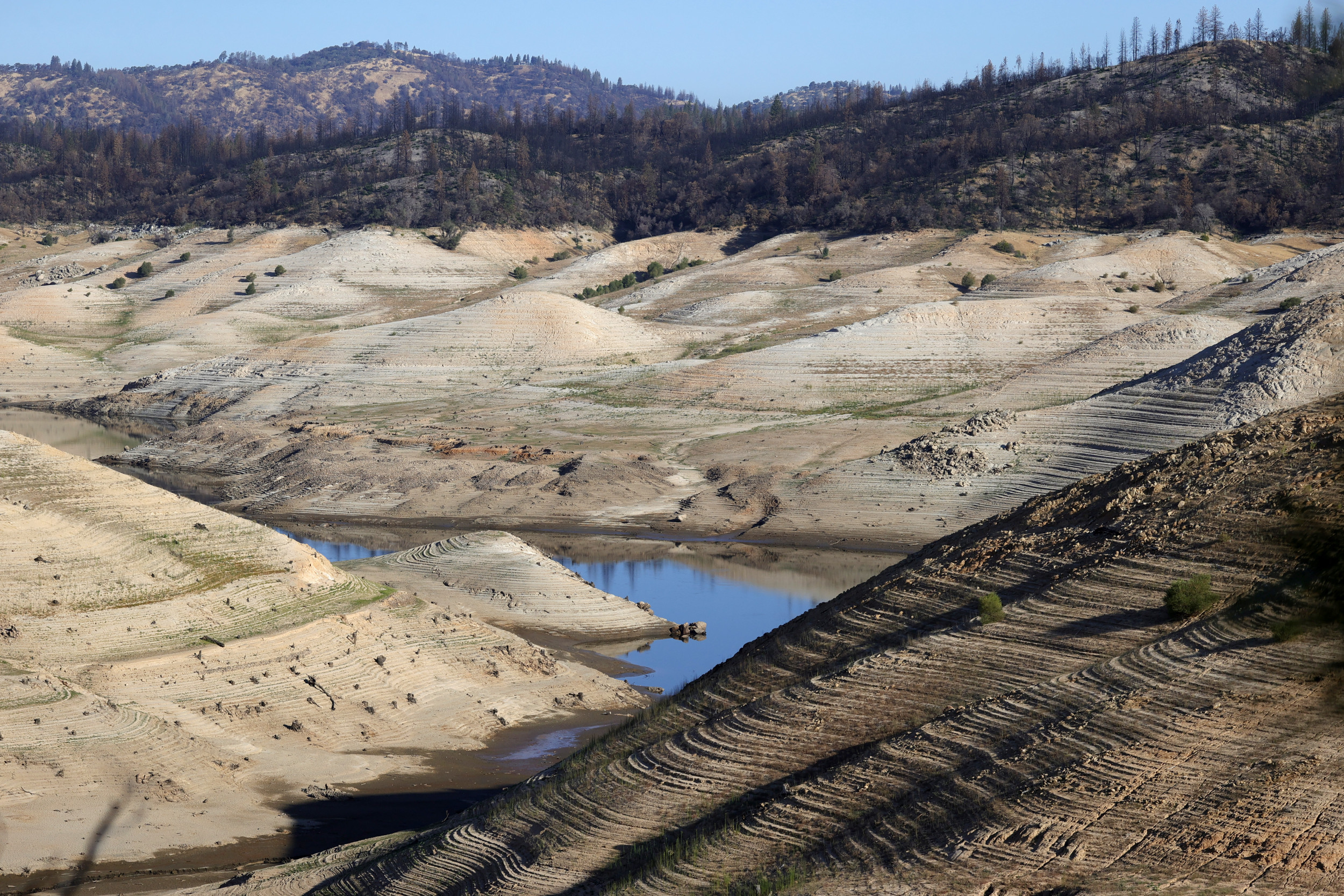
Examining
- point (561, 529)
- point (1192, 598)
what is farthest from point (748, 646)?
point (561, 529)

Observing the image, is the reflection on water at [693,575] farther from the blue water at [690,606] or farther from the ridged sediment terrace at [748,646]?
the ridged sediment terrace at [748,646]

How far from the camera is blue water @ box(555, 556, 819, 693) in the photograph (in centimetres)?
3300

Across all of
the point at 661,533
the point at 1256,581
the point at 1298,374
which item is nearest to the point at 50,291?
the point at 661,533

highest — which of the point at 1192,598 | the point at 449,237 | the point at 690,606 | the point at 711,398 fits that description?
the point at 449,237

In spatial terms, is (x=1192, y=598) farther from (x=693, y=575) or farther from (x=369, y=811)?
(x=693, y=575)

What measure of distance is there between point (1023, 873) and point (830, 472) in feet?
135

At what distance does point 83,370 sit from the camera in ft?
279

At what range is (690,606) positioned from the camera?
1528 inches

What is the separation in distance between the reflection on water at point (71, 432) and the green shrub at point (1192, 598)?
59.0m

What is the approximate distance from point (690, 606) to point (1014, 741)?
2690 cm

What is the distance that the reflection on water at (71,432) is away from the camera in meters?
65.9

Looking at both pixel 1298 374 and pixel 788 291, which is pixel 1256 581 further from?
pixel 788 291

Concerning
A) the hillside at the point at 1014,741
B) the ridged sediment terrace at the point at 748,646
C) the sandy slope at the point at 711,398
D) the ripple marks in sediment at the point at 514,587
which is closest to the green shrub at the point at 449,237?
the sandy slope at the point at 711,398

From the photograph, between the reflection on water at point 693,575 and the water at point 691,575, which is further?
the reflection on water at point 693,575
